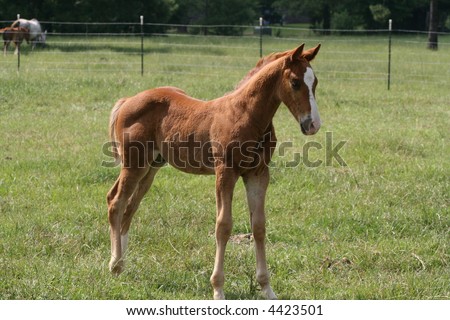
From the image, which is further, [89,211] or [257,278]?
[89,211]

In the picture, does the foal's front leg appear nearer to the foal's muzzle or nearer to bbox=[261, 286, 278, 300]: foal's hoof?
bbox=[261, 286, 278, 300]: foal's hoof

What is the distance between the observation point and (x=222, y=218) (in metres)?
4.95

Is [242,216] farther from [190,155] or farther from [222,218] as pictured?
[222,218]

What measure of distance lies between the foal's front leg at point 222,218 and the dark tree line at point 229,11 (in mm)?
31297

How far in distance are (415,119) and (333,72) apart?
781 centimetres

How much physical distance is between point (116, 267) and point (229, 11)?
144ft

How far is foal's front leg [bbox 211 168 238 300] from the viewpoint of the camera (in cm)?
494

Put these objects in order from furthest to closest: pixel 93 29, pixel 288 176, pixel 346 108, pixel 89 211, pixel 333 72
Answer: pixel 93 29 → pixel 333 72 → pixel 346 108 → pixel 288 176 → pixel 89 211

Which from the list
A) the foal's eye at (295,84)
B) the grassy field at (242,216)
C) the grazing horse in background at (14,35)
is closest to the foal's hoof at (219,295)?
the grassy field at (242,216)

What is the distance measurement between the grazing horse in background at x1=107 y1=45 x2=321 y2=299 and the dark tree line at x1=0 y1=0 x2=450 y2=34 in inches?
1213

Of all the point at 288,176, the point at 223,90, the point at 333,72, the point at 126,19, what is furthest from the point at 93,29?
the point at 288,176

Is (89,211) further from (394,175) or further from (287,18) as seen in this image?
(287,18)

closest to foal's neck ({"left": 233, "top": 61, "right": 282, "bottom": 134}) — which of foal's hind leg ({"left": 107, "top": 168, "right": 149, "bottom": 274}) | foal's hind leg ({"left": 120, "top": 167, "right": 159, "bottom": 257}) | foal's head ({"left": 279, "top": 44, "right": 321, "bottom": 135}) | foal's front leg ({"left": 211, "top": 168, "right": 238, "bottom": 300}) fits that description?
foal's head ({"left": 279, "top": 44, "right": 321, "bottom": 135})

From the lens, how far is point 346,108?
13789 millimetres
